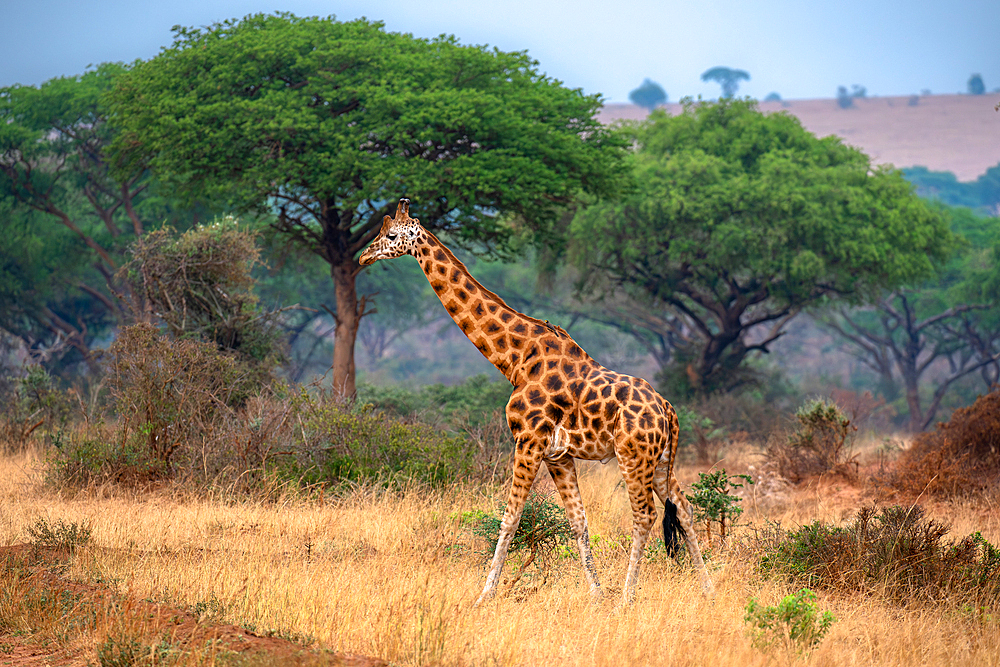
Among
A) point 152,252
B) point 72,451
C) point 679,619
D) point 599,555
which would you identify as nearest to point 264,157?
point 152,252

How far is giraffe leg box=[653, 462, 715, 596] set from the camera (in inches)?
299

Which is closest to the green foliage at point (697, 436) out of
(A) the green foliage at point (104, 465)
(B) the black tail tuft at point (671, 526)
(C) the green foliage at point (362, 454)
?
(C) the green foliage at point (362, 454)

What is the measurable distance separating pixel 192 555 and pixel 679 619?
4.40m

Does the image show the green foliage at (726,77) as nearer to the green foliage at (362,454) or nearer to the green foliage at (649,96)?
the green foliage at (649,96)

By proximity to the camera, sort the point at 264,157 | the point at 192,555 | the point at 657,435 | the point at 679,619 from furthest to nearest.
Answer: the point at 264,157, the point at 192,555, the point at 657,435, the point at 679,619

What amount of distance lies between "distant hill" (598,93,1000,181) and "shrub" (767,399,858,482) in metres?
96.7

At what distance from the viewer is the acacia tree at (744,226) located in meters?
23.7

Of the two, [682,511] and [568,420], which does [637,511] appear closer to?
[682,511]

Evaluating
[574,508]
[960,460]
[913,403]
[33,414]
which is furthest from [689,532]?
[913,403]

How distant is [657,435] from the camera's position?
7355mm

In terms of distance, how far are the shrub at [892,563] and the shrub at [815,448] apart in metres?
6.03

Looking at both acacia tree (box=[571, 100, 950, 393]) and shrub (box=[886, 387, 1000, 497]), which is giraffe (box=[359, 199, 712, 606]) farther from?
acacia tree (box=[571, 100, 950, 393])

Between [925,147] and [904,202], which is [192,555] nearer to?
[904,202]

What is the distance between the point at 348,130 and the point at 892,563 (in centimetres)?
1418
